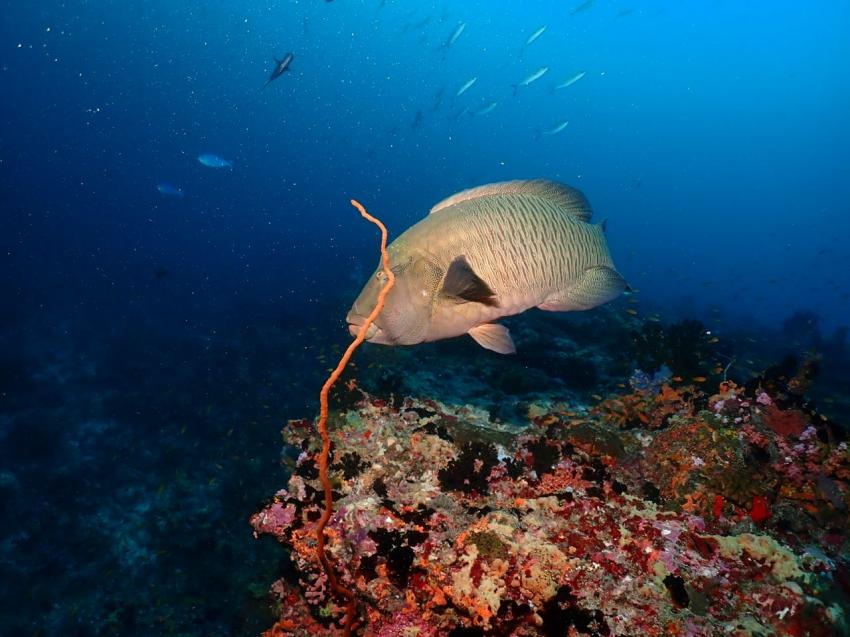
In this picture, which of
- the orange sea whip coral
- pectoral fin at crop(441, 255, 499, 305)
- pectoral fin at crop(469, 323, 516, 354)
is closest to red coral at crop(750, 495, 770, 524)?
pectoral fin at crop(469, 323, 516, 354)

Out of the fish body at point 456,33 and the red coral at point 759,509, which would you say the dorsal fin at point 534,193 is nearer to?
the red coral at point 759,509

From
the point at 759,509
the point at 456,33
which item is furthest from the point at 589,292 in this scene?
the point at 456,33

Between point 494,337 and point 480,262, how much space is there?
54cm

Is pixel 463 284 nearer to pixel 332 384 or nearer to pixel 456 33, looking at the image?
pixel 332 384

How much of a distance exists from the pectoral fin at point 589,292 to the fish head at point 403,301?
3.02 feet

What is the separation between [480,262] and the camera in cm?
261

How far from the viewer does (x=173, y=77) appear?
431 ft

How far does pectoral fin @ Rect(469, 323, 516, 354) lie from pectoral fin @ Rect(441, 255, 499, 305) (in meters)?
0.43

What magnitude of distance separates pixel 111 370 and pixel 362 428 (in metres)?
14.4

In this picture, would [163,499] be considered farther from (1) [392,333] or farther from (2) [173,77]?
(2) [173,77]

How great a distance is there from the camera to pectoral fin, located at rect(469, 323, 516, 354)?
9.21ft

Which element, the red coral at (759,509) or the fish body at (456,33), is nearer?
the red coral at (759,509)

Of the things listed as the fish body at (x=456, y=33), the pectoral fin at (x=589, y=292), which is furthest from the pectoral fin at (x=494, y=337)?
the fish body at (x=456, y=33)

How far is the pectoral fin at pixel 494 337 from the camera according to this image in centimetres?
281
